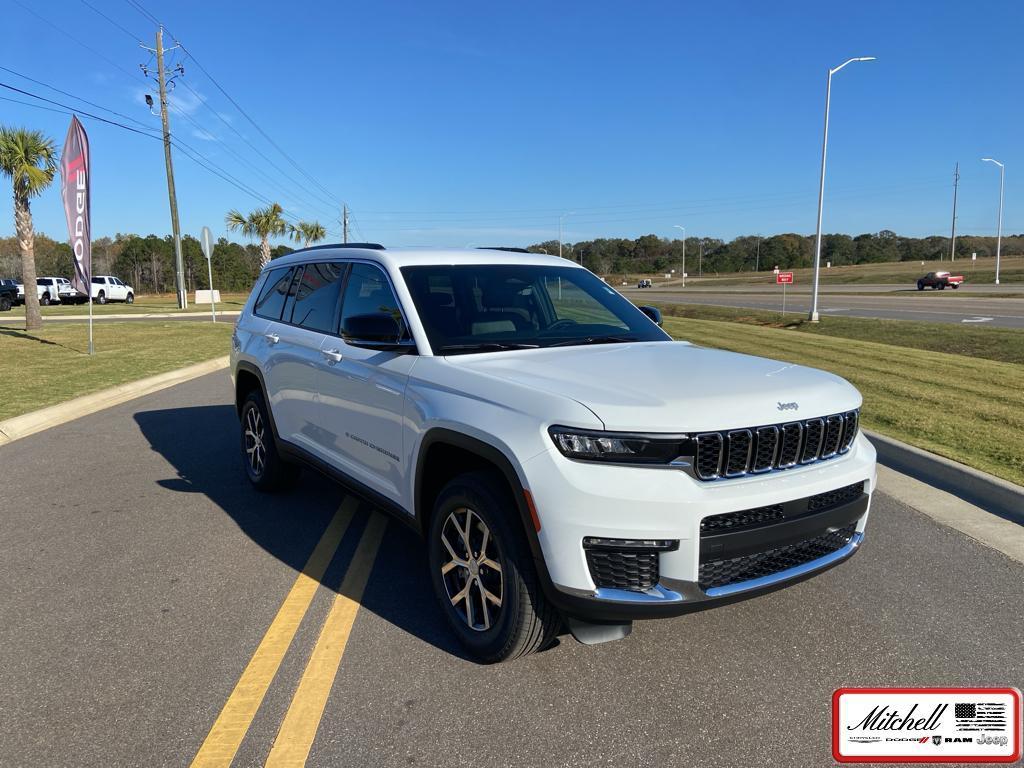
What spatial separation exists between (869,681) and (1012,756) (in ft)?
1.76

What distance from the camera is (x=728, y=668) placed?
126 inches

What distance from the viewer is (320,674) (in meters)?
3.18

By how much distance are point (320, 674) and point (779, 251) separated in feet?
452

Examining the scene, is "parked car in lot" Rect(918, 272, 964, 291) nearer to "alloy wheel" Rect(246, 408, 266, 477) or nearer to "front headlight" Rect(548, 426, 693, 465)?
"alloy wheel" Rect(246, 408, 266, 477)

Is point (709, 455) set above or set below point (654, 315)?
below

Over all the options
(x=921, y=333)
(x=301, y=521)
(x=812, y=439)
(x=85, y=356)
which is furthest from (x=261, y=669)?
(x=921, y=333)

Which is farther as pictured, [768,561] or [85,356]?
[85,356]

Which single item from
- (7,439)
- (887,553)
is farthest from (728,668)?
(7,439)

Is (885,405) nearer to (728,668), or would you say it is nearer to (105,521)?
(728,668)

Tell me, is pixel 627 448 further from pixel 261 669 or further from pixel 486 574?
pixel 261 669

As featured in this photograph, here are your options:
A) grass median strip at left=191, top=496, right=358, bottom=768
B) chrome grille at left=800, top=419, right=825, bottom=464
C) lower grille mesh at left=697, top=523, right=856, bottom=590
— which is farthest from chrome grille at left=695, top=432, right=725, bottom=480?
grass median strip at left=191, top=496, right=358, bottom=768

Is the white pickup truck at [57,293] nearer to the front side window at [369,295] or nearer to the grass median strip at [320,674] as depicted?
the front side window at [369,295]

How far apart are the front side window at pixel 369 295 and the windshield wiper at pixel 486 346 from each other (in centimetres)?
26

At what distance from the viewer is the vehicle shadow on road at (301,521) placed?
3797 millimetres
